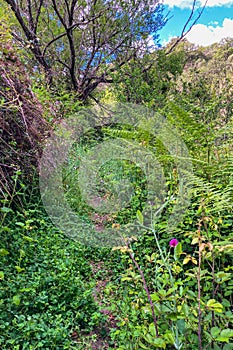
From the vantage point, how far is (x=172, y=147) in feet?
7.11

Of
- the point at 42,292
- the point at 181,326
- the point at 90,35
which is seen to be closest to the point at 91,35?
the point at 90,35

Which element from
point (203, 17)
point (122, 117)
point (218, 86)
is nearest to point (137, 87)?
point (122, 117)

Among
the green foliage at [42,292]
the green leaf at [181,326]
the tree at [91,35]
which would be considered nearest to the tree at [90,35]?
the tree at [91,35]

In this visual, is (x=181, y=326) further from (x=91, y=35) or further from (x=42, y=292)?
(x=91, y=35)

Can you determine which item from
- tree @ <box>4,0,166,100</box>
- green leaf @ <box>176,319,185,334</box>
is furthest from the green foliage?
tree @ <box>4,0,166,100</box>

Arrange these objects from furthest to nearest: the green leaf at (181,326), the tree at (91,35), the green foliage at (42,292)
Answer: the tree at (91,35), the green foliage at (42,292), the green leaf at (181,326)

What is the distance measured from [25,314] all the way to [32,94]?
1.81 metres

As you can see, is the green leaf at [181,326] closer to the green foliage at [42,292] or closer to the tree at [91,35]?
the green foliage at [42,292]

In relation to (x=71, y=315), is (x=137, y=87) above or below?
above

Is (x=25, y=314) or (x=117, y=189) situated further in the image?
(x=117, y=189)

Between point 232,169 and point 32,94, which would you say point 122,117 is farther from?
point 232,169

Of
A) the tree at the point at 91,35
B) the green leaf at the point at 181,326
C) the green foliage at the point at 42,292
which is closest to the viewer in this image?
the green leaf at the point at 181,326

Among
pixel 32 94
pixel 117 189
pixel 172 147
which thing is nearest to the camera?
pixel 172 147

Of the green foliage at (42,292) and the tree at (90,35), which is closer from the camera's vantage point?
the green foliage at (42,292)
